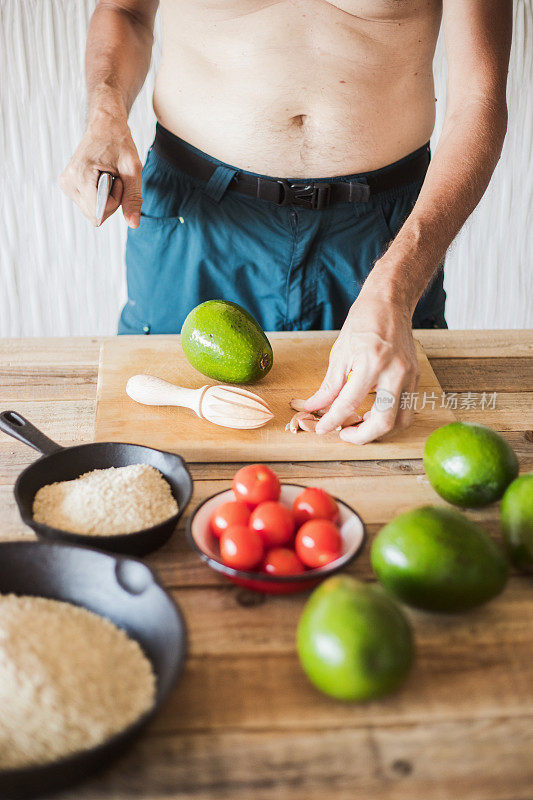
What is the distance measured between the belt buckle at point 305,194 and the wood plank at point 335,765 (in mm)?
1099

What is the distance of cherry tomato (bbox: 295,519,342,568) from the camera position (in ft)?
2.45

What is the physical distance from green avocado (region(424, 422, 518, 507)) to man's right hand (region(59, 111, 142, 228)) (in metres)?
0.67

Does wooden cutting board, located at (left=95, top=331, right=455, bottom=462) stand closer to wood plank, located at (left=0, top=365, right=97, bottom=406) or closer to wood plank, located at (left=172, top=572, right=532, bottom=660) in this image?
wood plank, located at (left=0, top=365, right=97, bottom=406)

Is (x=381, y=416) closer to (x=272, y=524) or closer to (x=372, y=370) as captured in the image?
(x=372, y=370)

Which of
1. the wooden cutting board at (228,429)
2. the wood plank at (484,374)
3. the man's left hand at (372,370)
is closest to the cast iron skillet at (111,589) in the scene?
the wooden cutting board at (228,429)

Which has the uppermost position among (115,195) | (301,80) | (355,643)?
(301,80)

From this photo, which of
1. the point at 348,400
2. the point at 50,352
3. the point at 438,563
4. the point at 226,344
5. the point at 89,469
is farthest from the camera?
the point at 50,352

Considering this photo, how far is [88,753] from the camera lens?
51cm

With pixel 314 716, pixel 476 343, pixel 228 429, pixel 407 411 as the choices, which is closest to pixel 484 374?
pixel 476 343

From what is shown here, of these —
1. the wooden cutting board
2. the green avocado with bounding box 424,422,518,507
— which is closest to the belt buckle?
the wooden cutting board

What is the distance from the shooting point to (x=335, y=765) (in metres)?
0.58

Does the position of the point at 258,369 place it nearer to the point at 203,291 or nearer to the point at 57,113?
the point at 203,291

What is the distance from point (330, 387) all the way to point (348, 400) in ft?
0.17

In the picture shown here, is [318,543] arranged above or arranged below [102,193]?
below
